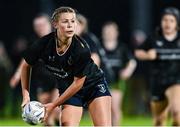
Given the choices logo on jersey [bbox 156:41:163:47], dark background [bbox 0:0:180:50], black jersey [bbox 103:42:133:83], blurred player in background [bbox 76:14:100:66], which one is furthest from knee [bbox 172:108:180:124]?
dark background [bbox 0:0:180:50]

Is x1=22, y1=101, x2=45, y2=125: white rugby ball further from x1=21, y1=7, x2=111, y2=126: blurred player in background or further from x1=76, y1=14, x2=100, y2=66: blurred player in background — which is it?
x1=76, y1=14, x2=100, y2=66: blurred player in background

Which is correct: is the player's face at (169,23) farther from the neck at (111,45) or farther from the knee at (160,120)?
the neck at (111,45)

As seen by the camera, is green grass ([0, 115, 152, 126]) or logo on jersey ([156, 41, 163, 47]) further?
green grass ([0, 115, 152, 126])

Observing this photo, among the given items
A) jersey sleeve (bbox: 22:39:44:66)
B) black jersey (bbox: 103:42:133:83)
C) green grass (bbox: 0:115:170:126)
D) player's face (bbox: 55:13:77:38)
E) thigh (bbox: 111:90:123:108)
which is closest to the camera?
player's face (bbox: 55:13:77:38)

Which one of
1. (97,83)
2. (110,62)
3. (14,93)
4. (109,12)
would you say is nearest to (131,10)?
(109,12)

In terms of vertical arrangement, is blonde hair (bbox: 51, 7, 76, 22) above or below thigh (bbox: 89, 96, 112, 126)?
above

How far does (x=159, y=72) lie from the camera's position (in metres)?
13.7

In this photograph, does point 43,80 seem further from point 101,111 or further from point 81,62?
point 81,62

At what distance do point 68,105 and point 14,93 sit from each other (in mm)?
10323

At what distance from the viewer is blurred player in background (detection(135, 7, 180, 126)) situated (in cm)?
1347

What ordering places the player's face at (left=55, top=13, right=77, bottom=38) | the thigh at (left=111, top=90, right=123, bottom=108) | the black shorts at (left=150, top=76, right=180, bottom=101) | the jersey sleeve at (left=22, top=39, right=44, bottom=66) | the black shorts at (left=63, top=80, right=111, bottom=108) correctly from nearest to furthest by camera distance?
the player's face at (left=55, top=13, right=77, bottom=38) → the jersey sleeve at (left=22, top=39, right=44, bottom=66) → the black shorts at (left=63, top=80, right=111, bottom=108) → the black shorts at (left=150, top=76, right=180, bottom=101) → the thigh at (left=111, top=90, right=123, bottom=108)

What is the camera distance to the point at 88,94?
10.7 metres

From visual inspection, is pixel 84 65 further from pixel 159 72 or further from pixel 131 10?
pixel 131 10

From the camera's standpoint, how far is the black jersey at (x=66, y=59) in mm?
10266
